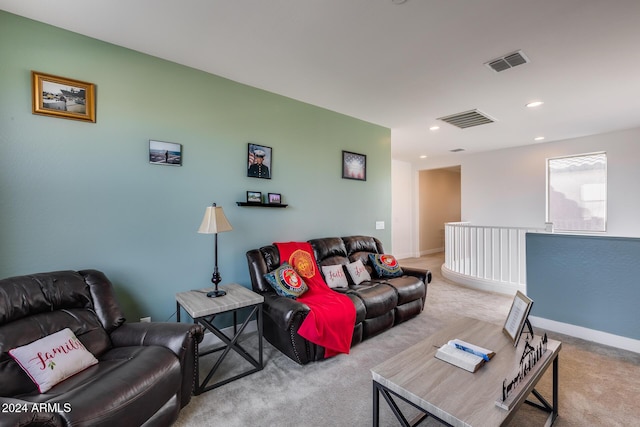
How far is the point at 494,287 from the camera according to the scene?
4.67m

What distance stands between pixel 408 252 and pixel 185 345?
22.6 ft

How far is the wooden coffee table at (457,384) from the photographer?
1.22m

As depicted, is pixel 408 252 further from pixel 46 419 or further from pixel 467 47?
pixel 46 419

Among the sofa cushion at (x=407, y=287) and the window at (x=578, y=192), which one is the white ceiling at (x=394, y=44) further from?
the sofa cushion at (x=407, y=287)

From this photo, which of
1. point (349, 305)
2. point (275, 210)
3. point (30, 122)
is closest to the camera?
point (30, 122)

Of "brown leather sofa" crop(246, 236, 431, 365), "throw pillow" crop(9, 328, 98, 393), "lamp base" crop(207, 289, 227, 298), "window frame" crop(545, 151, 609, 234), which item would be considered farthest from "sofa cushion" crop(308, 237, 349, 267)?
"window frame" crop(545, 151, 609, 234)

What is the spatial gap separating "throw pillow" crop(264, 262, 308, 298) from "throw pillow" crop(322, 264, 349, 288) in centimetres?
44

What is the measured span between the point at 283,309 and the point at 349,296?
0.74 m

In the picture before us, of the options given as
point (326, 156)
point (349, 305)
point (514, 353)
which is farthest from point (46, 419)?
point (326, 156)

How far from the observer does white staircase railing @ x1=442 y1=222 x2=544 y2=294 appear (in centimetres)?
454

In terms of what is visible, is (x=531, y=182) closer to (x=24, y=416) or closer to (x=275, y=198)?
(x=275, y=198)

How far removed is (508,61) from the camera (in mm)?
2643

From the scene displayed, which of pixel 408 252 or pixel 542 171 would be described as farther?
pixel 408 252

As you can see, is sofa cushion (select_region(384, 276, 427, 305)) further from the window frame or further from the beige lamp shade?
the window frame
